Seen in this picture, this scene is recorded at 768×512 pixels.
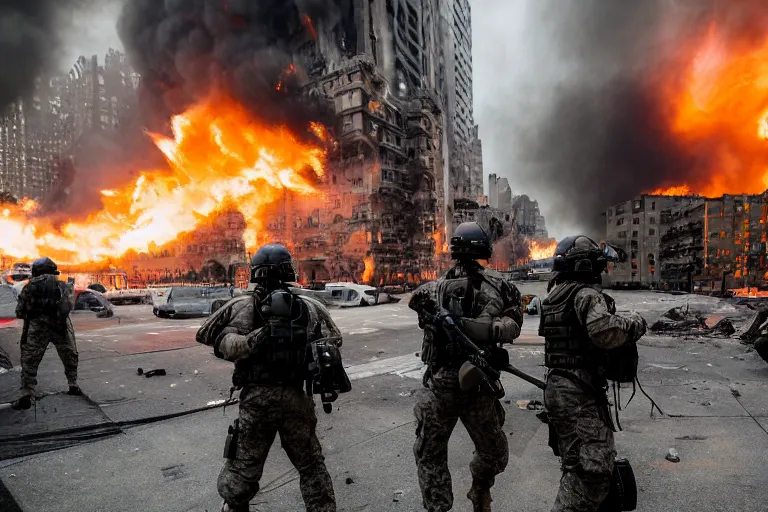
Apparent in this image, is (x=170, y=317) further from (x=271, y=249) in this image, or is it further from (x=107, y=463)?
(x=271, y=249)

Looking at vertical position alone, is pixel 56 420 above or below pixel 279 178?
below

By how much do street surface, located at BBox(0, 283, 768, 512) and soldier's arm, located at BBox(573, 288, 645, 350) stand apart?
4.38 ft

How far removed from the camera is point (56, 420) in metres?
4.50

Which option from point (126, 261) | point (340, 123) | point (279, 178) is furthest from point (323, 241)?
point (126, 261)

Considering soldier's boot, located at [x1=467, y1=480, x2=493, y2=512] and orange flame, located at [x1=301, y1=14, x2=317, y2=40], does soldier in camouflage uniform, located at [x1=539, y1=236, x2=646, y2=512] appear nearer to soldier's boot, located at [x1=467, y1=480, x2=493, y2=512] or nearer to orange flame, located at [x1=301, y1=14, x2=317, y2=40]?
soldier's boot, located at [x1=467, y1=480, x2=493, y2=512]

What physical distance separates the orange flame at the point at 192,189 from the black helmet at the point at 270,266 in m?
26.3

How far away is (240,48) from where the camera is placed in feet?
90.7

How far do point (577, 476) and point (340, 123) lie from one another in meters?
27.2

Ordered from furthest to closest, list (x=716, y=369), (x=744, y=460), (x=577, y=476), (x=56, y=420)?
1. (x=716, y=369)
2. (x=56, y=420)
3. (x=744, y=460)
4. (x=577, y=476)

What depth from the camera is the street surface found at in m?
2.96

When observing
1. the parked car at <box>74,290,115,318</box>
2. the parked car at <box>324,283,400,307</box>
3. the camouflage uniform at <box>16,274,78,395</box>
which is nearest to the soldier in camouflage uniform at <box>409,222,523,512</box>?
Result: the camouflage uniform at <box>16,274,78,395</box>

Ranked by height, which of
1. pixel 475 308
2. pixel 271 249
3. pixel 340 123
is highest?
pixel 340 123

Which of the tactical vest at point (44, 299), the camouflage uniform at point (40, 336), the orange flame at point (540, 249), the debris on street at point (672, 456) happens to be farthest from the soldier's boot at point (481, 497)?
the orange flame at point (540, 249)

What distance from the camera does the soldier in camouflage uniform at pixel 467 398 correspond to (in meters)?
2.52
